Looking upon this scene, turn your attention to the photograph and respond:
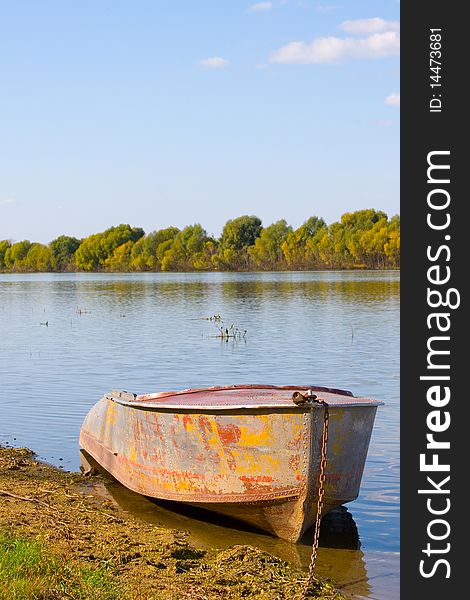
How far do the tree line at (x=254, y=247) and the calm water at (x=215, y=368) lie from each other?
6518 centimetres

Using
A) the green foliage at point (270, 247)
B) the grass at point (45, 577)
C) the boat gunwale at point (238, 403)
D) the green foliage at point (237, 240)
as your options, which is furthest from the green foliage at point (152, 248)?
the grass at point (45, 577)

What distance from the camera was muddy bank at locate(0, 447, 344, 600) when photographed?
729 centimetres

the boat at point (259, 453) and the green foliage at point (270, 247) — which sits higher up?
the green foliage at point (270, 247)

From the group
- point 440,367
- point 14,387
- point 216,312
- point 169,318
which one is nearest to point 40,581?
point 440,367

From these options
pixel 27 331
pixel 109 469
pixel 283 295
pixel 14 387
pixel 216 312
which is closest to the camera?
pixel 109 469

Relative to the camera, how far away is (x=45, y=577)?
263 inches

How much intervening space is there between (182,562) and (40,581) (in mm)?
1740

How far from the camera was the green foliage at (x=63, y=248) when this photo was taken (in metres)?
161

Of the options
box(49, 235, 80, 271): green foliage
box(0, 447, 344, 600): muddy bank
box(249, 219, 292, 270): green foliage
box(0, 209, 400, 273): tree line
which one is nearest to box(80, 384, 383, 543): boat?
box(0, 447, 344, 600): muddy bank

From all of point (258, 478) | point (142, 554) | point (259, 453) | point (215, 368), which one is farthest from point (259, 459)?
point (215, 368)

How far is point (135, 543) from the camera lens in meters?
8.52

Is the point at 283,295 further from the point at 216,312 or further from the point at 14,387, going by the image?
the point at 14,387

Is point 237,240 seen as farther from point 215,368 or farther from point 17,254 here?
point 215,368

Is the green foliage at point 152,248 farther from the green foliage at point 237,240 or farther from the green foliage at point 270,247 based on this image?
the green foliage at point 270,247
